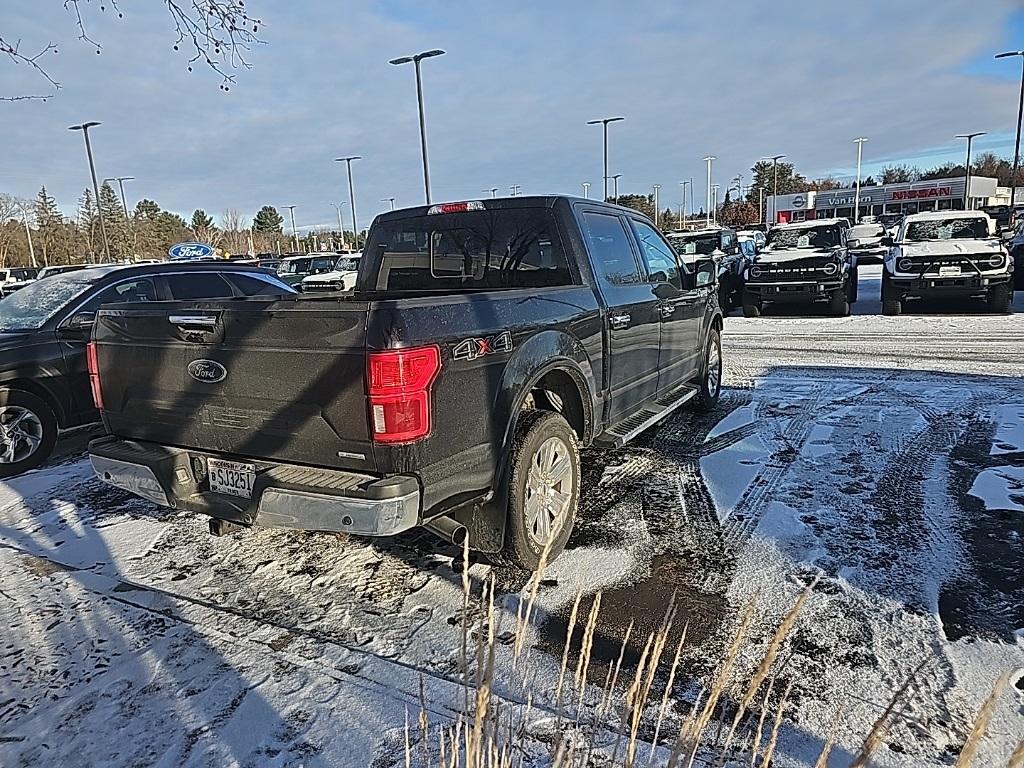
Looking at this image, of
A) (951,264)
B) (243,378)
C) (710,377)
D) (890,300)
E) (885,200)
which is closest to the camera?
(243,378)

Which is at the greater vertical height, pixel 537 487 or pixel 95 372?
pixel 95 372

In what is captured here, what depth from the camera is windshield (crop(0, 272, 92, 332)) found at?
6215 millimetres

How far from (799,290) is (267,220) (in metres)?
99.6

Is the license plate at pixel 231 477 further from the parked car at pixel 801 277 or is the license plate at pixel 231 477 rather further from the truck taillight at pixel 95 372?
the parked car at pixel 801 277

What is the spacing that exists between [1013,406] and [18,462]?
893 cm

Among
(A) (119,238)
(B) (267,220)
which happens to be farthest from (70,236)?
(B) (267,220)

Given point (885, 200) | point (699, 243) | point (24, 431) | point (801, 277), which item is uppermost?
point (885, 200)

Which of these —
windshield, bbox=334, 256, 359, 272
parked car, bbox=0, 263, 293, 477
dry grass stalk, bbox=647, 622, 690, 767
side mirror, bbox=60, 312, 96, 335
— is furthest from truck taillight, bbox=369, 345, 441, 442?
windshield, bbox=334, 256, 359, 272

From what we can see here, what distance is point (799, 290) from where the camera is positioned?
45.9 feet

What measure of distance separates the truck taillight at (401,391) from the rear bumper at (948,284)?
13015 millimetres

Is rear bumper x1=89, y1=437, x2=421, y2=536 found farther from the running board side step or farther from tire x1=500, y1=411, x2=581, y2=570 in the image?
the running board side step

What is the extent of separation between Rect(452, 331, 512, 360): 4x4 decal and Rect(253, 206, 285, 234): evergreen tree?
103079 mm

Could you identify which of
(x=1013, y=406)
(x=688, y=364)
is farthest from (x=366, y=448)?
(x=1013, y=406)

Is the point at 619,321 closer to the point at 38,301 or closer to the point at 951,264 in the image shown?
the point at 38,301
